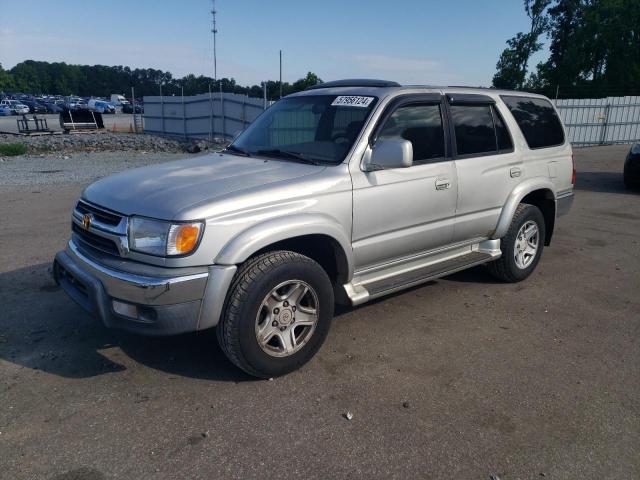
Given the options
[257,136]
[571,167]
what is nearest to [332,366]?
[257,136]

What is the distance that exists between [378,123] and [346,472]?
246 cm

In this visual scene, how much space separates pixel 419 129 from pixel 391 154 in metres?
0.71

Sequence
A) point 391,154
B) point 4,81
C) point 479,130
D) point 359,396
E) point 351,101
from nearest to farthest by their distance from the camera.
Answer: point 359,396
point 391,154
point 351,101
point 479,130
point 4,81

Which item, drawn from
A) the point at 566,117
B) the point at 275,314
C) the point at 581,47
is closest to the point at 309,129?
the point at 275,314

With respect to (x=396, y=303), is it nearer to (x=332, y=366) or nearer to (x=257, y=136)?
(x=332, y=366)

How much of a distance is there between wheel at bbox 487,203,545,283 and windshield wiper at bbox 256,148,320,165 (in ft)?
7.45

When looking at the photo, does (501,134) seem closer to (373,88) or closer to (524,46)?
(373,88)

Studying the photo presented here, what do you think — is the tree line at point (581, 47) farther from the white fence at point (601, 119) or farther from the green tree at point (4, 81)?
the green tree at point (4, 81)

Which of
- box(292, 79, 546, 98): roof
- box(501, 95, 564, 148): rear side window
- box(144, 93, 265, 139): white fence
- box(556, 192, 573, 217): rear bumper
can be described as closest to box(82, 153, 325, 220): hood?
box(292, 79, 546, 98): roof

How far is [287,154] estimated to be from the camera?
409cm

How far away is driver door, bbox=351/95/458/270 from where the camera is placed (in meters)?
3.83

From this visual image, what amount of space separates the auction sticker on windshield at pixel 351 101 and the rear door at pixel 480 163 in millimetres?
843

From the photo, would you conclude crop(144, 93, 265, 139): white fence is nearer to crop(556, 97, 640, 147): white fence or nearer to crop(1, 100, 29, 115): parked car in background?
crop(556, 97, 640, 147): white fence

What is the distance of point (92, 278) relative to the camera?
3238 millimetres
